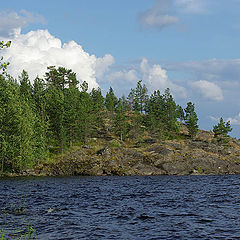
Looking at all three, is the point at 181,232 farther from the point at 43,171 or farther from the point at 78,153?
the point at 78,153

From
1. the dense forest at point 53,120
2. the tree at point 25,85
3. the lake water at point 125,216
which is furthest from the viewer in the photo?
the tree at point 25,85

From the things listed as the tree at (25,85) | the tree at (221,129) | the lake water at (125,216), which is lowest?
the lake water at (125,216)

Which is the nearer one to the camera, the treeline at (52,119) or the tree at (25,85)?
the treeline at (52,119)

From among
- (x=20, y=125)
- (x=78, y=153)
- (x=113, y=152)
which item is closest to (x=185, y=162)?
(x=113, y=152)

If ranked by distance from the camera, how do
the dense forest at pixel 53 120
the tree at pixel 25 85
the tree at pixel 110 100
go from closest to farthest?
the dense forest at pixel 53 120, the tree at pixel 25 85, the tree at pixel 110 100

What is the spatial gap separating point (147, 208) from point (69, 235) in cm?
1023

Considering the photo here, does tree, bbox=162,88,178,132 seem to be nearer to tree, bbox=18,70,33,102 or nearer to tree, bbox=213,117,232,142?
tree, bbox=213,117,232,142

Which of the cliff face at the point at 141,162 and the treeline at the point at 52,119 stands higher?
the treeline at the point at 52,119

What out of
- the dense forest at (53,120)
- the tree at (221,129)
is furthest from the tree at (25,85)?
the tree at (221,129)

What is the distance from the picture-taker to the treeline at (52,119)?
229 ft

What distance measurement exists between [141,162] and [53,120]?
104ft

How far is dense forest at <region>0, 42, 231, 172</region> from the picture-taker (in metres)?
69.7

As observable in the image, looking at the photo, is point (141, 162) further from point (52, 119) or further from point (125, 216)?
point (125, 216)

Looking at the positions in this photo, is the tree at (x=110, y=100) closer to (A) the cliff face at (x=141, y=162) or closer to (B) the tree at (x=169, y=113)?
(B) the tree at (x=169, y=113)
